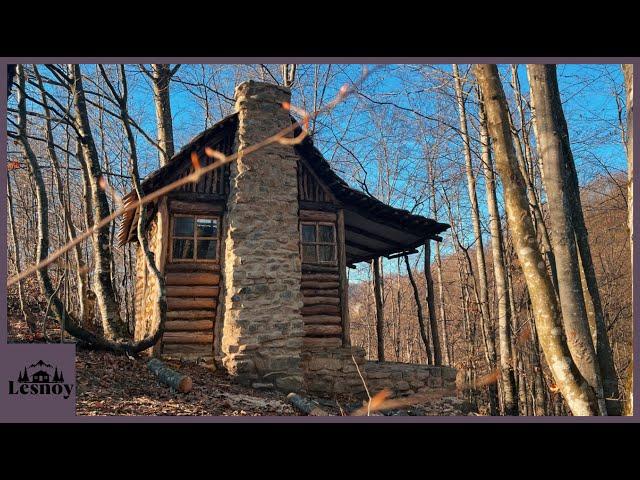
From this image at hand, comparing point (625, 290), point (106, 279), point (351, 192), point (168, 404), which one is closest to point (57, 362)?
point (168, 404)

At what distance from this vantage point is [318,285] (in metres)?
10.0

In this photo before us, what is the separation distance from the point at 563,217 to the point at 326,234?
21.9ft

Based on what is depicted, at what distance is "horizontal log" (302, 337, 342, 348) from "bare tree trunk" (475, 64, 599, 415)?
6219 millimetres

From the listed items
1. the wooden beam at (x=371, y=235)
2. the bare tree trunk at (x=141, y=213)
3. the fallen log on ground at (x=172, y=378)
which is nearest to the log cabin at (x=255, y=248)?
the wooden beam at (x=371, y=235)

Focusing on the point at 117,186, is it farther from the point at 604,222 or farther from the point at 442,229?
the point at 604,222

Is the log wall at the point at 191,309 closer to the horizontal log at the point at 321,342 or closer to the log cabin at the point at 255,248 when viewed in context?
the log cabin at the point at 255,248

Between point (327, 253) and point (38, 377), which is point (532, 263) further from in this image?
point (327, 253)

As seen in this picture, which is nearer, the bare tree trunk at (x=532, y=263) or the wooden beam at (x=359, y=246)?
the bare tree trunk at (x=532, y=263)

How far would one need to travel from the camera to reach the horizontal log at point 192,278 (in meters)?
9.09

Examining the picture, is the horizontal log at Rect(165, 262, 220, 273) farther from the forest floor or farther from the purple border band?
the purple border band

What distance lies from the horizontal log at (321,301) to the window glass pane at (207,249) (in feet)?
6.73

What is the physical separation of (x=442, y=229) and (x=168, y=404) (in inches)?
275

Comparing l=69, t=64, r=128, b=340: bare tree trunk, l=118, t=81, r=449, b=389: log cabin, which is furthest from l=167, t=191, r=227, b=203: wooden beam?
l=69, t=64, r=128, b=340: bare tree trunk

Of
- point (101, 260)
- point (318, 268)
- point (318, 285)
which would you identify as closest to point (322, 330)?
point (318, 285)
